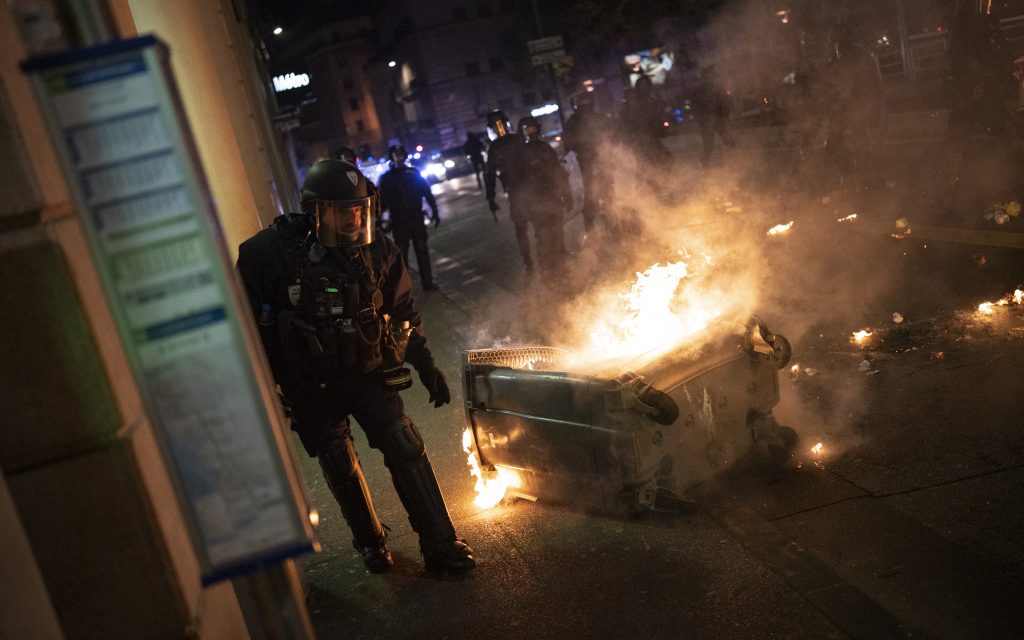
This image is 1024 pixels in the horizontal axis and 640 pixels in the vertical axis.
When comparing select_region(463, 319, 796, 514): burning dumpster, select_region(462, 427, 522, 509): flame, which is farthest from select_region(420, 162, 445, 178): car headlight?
select_region(463, 319, 796, 514): burning dumpster

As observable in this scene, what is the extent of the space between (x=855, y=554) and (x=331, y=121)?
96.0m

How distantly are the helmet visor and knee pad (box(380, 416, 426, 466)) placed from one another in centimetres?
90

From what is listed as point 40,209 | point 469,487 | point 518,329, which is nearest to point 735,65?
point 518,329

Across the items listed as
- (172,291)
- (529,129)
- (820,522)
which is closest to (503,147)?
(529,129)

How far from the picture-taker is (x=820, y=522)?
12.7 feet

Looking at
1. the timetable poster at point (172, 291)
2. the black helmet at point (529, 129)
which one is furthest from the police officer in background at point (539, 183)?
the timetable poster at point (172, 291)

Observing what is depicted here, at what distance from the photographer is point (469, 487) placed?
16.7 feet

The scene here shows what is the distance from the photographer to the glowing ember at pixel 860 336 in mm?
6301

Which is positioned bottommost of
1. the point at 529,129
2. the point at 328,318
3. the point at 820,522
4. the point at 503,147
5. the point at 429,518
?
the point at 820,522

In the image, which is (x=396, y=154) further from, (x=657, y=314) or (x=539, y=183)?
(x=657, y=314)

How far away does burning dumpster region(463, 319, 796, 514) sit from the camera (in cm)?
383

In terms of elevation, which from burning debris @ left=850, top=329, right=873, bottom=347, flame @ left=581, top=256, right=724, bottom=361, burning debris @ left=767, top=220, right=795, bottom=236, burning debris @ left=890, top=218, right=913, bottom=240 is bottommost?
burning debris @ left=850, top=329, right=873, bottom=347

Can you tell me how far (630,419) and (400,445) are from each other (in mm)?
1105

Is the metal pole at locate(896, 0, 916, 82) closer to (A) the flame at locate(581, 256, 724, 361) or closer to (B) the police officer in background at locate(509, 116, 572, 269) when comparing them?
(B) the police officer in background at locate(509, 116, 572, 269)
